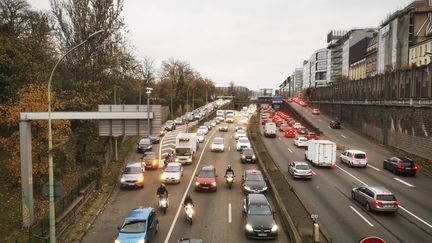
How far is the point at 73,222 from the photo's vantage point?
841 inches

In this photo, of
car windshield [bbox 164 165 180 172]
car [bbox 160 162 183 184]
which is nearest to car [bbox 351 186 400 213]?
car [bbox 160 162 183 184]

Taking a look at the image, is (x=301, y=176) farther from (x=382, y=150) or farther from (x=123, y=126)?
(x=382, y=150)

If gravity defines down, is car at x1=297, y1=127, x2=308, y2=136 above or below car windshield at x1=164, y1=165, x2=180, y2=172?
above

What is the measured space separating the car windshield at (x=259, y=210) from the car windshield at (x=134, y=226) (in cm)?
553

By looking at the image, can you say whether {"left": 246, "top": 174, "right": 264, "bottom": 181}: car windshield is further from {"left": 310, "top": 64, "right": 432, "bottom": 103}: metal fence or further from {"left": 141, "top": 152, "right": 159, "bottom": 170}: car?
{"left": 310, "top": 64, "right": 432, "bottom": 103}: metal fence

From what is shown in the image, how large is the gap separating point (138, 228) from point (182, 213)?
5.78 m

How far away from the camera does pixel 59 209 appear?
21312 mm

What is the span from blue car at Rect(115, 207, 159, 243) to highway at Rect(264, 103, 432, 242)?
8.97 meters

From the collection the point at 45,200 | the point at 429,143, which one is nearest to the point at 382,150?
the point at 429,143

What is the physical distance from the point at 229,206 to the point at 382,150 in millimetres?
31158

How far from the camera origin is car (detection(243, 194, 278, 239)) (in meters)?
18.4

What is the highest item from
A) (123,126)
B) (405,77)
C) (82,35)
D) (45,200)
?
(82,35)

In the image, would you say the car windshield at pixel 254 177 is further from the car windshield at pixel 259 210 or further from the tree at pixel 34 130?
the tree at pixel 34 130

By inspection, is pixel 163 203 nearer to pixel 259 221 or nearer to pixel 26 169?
pixel 259 221
